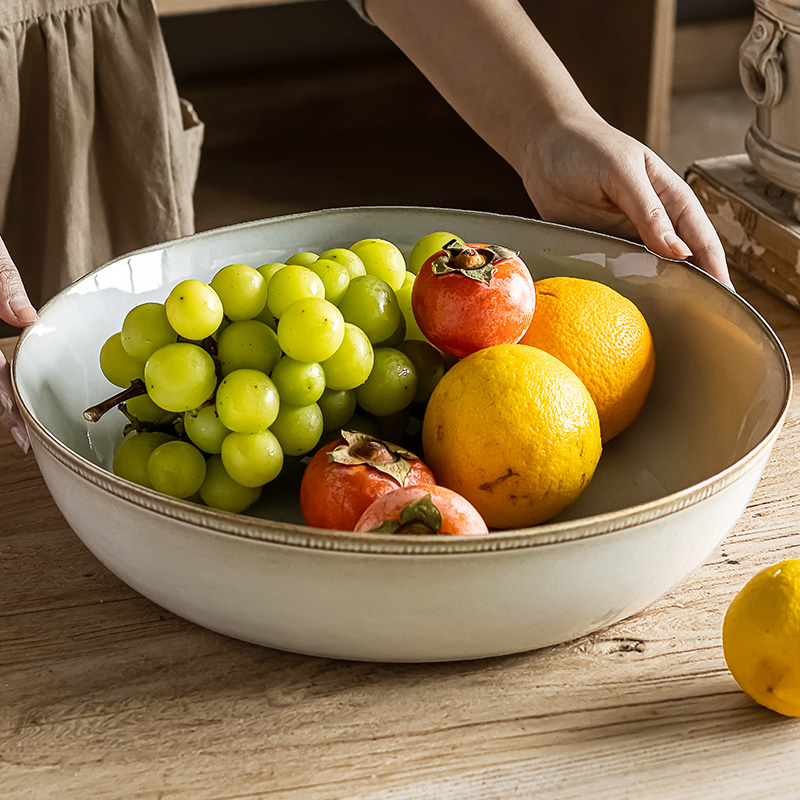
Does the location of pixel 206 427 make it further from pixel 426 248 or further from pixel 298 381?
pixel 426 248

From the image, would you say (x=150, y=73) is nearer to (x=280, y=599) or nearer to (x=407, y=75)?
(x=280, y=599)

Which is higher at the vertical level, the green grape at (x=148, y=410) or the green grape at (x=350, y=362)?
the green grape at (x=350, y=362)

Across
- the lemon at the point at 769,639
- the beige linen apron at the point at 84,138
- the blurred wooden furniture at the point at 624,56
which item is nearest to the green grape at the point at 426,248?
the lemon at the point at 769,639

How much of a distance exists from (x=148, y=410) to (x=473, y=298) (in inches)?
9.5

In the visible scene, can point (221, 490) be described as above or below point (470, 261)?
below

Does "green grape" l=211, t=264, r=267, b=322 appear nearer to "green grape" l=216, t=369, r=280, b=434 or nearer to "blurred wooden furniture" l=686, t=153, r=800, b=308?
"green grape" l=216, t=369, r=280, b=434

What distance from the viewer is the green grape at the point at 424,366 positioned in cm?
72

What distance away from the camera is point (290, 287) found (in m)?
0.65

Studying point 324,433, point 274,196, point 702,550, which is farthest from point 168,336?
point 274,196

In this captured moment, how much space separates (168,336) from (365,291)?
0.14 meters

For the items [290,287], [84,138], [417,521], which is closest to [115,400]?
[290,287]

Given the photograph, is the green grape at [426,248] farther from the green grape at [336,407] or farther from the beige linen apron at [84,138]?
the beige linen apron at [84,138]

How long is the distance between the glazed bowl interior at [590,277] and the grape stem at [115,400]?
0.10ft

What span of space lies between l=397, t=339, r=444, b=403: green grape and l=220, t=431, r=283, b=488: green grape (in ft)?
0.43
